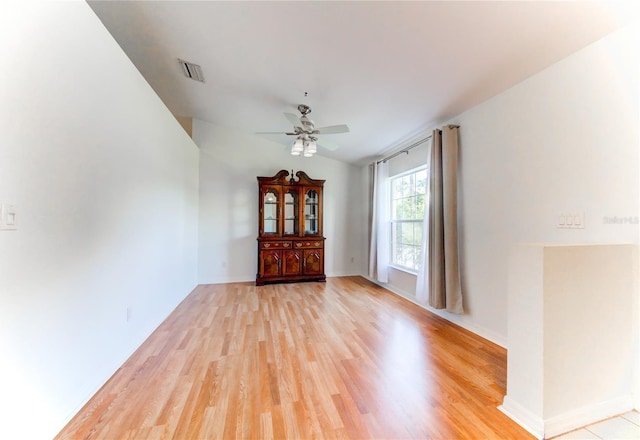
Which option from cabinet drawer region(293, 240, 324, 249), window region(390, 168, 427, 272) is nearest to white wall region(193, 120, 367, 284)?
cabinet drawer region(293, 240, 324, 249)

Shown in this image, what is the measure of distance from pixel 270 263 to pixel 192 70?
3046mm

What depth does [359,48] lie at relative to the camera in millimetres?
1996

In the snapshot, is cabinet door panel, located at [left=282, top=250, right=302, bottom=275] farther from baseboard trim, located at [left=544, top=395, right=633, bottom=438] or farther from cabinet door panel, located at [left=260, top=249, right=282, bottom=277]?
baseboard trim, located at [left=544, top=395, right=633, bottom=438]

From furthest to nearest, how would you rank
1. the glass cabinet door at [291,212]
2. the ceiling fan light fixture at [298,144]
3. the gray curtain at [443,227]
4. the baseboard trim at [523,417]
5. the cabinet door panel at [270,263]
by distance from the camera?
the glass cabinet door at [291,212] < the cabinet door panel at [270,263] < the ceiling fan light fixture at [298,144] < the gray curtain at [443,227] < the baseboard trim at [523,417]

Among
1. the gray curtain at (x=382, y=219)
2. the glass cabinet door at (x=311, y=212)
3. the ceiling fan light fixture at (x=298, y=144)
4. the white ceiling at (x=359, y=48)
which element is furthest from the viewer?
the glass cabinet door at (x=311, y=212)

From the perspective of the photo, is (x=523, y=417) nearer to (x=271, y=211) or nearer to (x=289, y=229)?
(x=289, y=229)

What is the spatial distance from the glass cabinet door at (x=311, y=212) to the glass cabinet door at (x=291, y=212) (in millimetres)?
216

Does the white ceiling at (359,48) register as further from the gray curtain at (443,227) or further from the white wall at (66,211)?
the white wall at (66,211)

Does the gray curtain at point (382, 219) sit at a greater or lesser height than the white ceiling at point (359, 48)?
lesser

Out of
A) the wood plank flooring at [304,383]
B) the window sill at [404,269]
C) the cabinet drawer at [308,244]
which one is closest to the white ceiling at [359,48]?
the window sill at [404,269]

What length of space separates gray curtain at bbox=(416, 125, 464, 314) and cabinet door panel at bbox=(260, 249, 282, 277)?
251cm

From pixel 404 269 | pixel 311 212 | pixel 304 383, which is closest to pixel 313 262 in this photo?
pixel 311 212

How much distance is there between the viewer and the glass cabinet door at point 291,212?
15.7 feet

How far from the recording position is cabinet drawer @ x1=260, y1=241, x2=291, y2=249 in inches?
176
